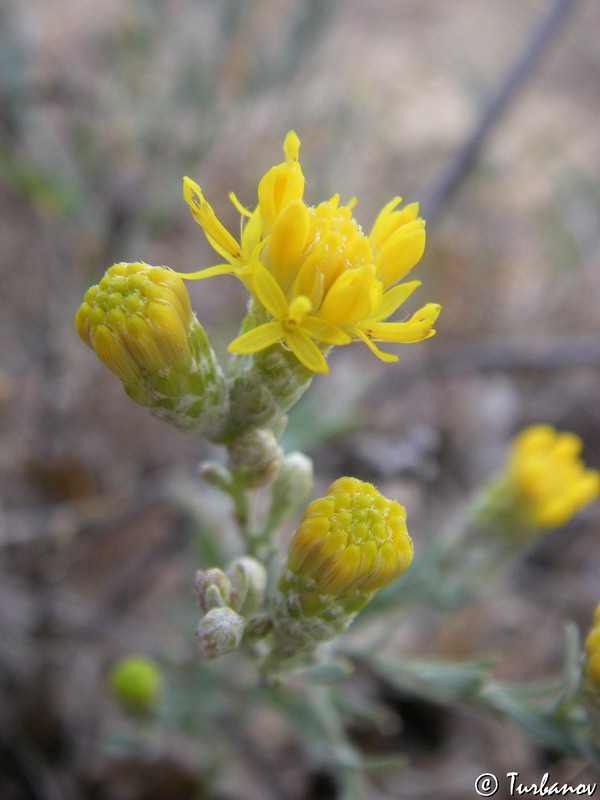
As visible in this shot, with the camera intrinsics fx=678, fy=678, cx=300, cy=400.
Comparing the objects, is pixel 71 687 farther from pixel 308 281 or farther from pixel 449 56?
pixel 449 56

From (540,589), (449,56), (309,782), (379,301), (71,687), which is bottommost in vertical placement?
(309,782)

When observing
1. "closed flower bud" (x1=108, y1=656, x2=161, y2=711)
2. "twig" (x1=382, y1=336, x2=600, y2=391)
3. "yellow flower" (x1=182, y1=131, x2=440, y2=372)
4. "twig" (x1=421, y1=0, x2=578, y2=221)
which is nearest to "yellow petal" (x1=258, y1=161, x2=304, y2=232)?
"yellow flower" (x1=182, y1=131, x2=440, y2=372)

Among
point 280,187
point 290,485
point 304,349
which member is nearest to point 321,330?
point 304,349

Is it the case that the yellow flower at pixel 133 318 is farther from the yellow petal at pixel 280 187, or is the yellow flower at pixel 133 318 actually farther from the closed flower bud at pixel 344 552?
the closed flower bud at pixel 344 552

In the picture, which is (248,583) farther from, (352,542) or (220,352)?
(220,352)

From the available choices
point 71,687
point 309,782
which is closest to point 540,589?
point 309,782

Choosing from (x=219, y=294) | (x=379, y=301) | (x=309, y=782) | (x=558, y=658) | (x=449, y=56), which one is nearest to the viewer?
(x=379, y=301)
